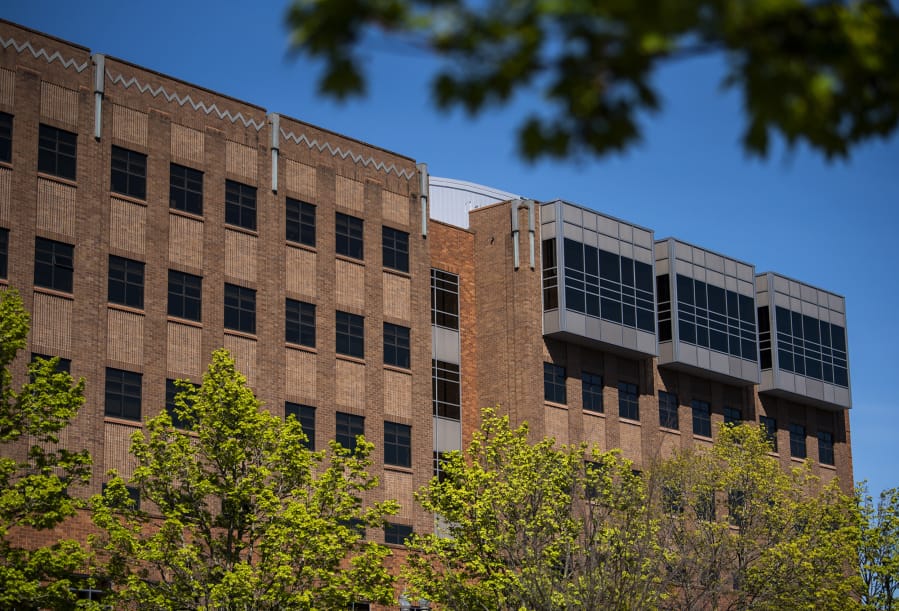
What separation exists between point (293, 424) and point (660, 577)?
1296 cm

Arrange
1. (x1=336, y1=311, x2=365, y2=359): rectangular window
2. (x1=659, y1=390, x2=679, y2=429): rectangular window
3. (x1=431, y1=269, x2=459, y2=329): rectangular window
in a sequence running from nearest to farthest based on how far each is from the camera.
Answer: (x1=336, y1=311, x2=365, y2=359): rectangular window → (x1=431, y1=269, x2=459, y2=329): rectangular window → (x1=659, y1=390, x2=679, y2=429): rectangular window

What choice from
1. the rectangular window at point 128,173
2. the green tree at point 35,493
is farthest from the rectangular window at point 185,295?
the green tree at point 35,493

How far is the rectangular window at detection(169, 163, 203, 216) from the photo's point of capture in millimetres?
53906

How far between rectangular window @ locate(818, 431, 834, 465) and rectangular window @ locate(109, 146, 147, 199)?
4481 centimetres

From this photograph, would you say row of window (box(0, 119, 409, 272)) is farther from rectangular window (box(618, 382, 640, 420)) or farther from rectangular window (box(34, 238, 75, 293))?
rectangular window (box(618, 382, 640, 420))

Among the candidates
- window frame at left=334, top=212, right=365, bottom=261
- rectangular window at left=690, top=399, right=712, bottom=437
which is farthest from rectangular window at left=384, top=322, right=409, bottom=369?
rectangular window at left=690, top=399, right=712, bottom=437

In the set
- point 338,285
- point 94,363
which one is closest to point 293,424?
point 94,363

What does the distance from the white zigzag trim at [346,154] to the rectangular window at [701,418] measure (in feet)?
69.7

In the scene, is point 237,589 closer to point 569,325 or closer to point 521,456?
point 521,456

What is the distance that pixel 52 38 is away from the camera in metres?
51.6

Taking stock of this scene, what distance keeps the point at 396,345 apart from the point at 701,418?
21.1 m

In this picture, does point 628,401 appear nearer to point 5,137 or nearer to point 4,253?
point 4,253

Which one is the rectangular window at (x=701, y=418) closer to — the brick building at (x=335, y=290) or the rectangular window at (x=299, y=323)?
the brick building at (x=335, y=290)

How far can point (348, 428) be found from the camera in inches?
2256
